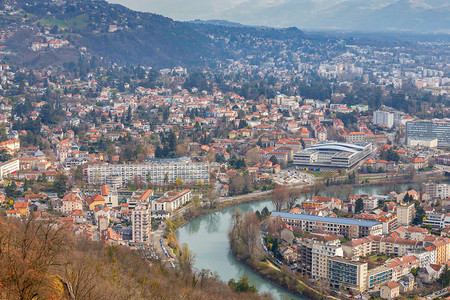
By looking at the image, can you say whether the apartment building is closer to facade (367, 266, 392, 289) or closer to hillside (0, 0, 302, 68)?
facade (367, 266, 392, 289)

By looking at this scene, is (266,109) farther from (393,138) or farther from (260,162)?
(260,162)

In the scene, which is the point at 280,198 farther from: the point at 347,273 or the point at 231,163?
the point at 231,163

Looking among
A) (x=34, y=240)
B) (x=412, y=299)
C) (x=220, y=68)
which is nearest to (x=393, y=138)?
(x=412, y=299)

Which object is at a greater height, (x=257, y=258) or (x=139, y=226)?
(x=139, y=226)

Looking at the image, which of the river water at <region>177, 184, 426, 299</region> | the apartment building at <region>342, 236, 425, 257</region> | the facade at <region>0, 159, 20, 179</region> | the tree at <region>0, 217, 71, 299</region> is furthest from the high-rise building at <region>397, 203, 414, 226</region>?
the tree at <region>0, 217, 71, 299</region>

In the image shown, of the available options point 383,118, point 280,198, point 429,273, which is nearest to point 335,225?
point 280,198
